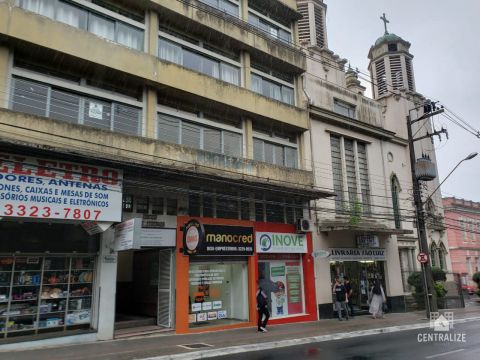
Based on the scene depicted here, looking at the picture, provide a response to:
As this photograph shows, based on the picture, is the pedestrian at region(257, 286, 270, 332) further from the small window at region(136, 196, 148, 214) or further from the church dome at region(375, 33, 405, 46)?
the church dome at region(375, 33, 405, 46)

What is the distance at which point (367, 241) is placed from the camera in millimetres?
21375

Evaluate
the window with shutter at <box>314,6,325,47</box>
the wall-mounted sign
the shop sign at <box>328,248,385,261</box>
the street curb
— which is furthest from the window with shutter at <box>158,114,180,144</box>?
the window with shutter at <box>314,6,325,47</box>

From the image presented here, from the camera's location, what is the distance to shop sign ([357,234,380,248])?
2123 centimetres

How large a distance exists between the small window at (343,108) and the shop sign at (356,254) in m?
7.83

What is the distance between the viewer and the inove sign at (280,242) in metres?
17.7

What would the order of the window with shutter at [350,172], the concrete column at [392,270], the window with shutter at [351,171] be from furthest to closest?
the concrete column at [392,270]
the window with shutter at [351,171]
the window with shutter at [350,172]

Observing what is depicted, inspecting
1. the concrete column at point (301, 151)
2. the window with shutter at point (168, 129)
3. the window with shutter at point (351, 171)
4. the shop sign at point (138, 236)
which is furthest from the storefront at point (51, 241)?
the window with shutter at point (351, 171)

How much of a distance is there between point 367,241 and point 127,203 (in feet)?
42.4

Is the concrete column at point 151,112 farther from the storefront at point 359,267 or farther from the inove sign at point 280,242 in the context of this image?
the storefront at point 359,267

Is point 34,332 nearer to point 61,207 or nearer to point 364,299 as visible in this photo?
point 61,207

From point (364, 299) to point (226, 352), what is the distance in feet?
41.5

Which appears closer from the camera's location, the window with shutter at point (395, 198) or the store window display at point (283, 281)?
the store window display at point (283, 281)

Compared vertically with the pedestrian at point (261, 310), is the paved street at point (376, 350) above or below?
below

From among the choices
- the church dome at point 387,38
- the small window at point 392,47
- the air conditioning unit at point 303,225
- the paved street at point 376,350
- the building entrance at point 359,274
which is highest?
the church dome at point 387,38
